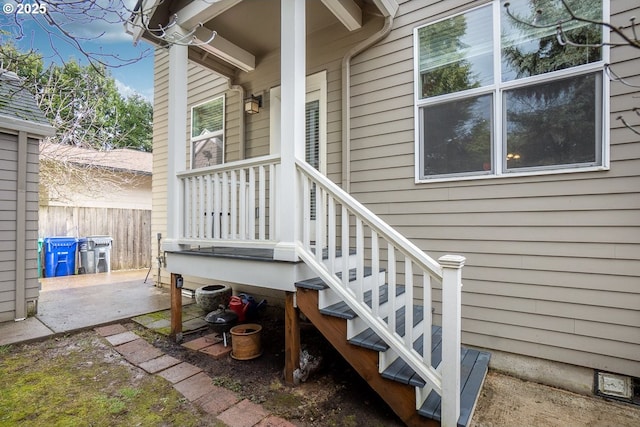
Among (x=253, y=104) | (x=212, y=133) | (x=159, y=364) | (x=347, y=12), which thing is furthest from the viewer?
(x=212, y=133)

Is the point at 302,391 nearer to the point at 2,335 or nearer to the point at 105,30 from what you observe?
the point at 105,30

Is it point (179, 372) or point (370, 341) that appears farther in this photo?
point (179, 372)

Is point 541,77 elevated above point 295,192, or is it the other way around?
point 541,77

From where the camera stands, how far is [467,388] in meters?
2.29

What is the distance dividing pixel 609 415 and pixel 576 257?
3.76ft

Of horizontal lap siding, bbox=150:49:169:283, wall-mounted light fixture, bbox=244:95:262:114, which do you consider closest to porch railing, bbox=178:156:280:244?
wall-mounted light fixture, bbox=244:95:262:114

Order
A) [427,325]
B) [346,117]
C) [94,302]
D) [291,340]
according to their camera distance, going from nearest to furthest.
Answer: [427,325]
[291,340]
[346,117]
[94,302]

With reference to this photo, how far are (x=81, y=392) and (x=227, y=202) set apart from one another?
6.56ft

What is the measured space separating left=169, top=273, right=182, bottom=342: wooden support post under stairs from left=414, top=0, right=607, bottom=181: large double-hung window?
307cm

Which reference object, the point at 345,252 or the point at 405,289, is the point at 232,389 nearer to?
the point at 345,252

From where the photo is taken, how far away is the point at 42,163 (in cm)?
841

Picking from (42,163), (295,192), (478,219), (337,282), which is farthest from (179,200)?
(42,163)
